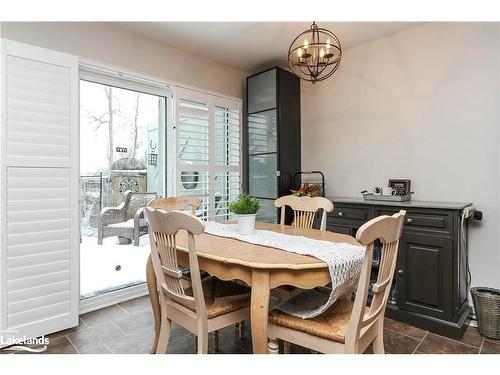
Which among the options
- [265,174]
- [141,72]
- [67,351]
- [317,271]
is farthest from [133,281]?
[317,271]

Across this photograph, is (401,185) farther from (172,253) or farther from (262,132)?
(172,253)

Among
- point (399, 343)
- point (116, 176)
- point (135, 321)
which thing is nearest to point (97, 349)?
point (135, 321)

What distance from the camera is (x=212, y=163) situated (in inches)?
138

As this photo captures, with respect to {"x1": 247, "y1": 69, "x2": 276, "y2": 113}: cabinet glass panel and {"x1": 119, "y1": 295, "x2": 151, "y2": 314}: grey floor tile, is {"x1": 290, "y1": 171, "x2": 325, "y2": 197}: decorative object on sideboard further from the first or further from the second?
{"x1": 119, "y1": 295, "x2": 151, "y2": 314}: grey floor tile

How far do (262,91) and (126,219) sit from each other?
2.15 meters

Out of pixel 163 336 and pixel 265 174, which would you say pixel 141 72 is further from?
pixel 163 336

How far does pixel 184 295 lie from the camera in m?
1.56

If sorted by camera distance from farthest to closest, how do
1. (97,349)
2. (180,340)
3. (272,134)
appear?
(272,134), (180,340), (97,349)

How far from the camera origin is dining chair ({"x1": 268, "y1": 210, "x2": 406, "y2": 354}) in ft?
4.07

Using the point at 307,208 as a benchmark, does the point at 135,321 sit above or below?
below

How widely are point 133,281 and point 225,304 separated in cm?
190

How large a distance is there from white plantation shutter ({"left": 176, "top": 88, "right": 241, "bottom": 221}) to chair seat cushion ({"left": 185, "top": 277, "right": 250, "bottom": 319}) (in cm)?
154

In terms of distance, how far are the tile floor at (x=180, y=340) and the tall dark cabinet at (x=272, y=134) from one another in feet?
5.42

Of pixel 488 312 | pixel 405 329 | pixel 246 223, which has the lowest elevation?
pixel 405 329
